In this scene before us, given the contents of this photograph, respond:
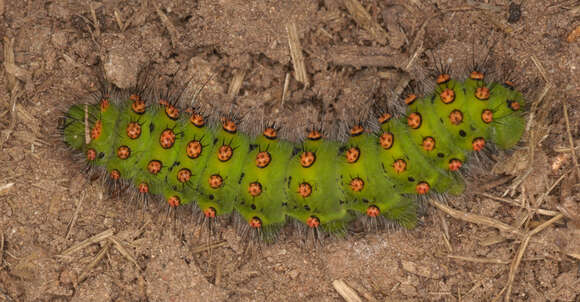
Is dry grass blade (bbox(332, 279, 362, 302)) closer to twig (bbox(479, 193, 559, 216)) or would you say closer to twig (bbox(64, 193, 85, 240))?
twig (bbox(479, 193, 559, 216))

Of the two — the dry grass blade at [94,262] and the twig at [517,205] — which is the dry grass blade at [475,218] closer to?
the twig at [517,205]

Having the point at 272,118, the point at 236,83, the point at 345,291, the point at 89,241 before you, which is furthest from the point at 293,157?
the point at 89,241

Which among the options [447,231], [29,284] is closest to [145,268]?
[29,284]

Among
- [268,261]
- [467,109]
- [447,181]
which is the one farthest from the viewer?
[268,261]

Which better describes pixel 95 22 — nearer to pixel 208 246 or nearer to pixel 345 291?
pixel 208 246

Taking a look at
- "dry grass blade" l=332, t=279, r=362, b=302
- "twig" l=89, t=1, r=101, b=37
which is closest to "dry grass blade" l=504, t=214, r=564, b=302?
"dry grass blade" l=332, t=279, r=362, b=302

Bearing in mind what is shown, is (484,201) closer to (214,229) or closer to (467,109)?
(467,109)
